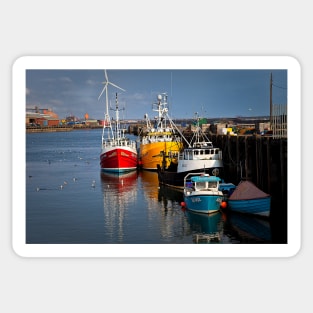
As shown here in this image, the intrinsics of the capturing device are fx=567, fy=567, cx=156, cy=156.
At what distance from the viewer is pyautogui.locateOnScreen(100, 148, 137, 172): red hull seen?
2866 centimetres

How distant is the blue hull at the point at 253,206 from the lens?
591 inches

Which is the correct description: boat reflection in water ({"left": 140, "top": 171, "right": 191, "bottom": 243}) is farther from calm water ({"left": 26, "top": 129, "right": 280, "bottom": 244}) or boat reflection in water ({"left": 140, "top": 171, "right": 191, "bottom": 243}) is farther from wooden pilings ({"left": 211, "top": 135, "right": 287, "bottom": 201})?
wooden pilings ({"left": 211, "top": 135, "right": 287, "bottom": 201})

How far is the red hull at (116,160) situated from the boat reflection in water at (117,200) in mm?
432

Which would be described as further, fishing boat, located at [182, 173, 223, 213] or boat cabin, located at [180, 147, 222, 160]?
boat cabin, located at [180, 147, 222, 160]

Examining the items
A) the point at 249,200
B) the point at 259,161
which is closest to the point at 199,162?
the point at 259,161

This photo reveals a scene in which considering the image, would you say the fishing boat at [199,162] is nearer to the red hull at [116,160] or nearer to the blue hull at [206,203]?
the blue hull at [206,203]

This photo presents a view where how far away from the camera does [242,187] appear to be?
52.6 ft

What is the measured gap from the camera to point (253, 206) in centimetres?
1545

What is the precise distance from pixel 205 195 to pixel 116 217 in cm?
264

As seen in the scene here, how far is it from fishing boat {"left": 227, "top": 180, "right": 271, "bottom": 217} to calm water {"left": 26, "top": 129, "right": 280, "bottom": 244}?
261 mm

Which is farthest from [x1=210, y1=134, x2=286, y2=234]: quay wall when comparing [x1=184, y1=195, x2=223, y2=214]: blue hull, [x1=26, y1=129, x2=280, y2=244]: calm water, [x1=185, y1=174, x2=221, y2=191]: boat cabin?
[x1=184, y1=195, x2=223, y2=214]: blue hull
